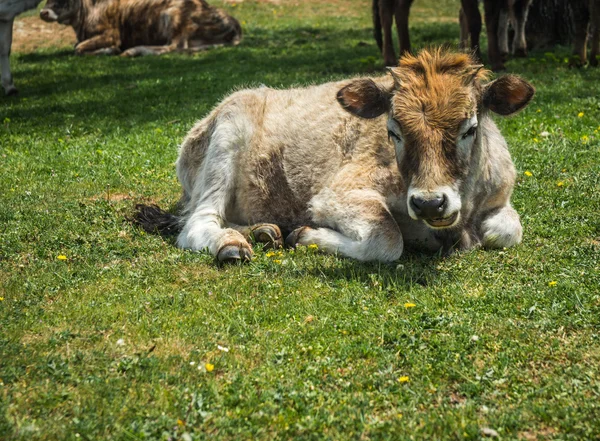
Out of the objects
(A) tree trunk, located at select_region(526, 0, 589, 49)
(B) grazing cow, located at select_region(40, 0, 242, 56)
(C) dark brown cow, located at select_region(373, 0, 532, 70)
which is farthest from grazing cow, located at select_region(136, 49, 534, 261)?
(B) grazing cow, located at select_region(40, 0, 242, 56)

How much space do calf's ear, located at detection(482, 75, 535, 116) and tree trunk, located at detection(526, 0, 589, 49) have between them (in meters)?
13.0

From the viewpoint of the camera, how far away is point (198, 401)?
14.6 feet

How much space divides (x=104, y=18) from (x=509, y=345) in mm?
17546

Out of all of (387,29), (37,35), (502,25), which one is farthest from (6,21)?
(502,25)

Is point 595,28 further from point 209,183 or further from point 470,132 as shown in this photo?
point 209,183

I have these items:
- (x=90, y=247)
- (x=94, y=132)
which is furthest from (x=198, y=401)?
(x=94, y=132)

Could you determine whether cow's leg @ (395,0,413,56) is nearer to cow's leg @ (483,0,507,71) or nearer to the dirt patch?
cow's leg @ (483,0,507,71)

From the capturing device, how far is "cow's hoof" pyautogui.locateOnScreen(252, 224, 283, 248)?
287 inches

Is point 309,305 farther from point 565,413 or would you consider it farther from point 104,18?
point 104,18

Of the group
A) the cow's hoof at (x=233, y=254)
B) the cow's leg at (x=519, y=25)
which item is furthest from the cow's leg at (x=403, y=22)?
the cow's hoof at (x=233, y=254)

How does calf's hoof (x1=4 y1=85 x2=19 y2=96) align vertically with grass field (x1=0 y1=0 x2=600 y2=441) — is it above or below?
below

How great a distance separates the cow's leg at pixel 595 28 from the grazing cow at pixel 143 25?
9439 mm

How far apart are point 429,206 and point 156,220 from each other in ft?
10.3

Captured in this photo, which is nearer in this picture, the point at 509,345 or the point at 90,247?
the point at 509,345
